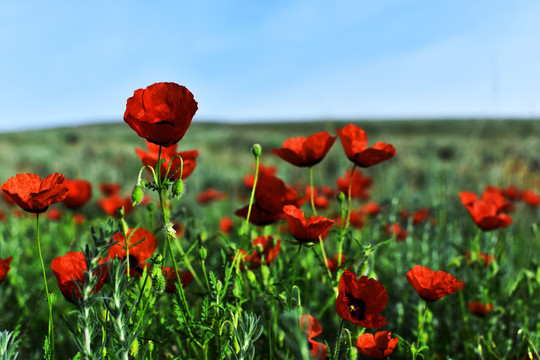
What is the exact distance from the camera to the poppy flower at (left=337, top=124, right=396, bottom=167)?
1.25m

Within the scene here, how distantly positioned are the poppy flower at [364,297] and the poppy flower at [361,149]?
42 cm

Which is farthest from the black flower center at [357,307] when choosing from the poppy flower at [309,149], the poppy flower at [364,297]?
the poppy flower at [309,149]

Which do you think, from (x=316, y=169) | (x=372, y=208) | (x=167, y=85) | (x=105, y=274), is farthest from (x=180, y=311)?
(x=316, y=169)

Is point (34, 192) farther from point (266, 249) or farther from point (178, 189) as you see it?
point (266, 249)

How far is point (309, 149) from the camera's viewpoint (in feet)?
4.17

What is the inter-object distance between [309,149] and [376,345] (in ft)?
1.96

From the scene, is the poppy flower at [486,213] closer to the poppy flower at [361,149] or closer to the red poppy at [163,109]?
the poppy flower at [361,149]

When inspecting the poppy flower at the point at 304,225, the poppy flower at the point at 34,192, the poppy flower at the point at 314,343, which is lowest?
the poppy flower at the point at 314,343

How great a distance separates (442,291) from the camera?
1.07m

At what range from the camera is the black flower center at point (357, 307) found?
1.01 meters

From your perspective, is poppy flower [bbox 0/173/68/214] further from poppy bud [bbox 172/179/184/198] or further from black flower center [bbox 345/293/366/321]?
black flower center [bbox 345/293/366/321]

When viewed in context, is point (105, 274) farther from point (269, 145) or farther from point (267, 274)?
point (269, 145)

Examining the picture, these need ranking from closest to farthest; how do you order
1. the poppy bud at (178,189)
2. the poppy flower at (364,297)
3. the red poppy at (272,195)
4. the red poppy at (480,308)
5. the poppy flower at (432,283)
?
the poppy bud at (178,189) → the poppy flower at (364,297) → the poppy flower at (432,283) → the red poppy at (272,195) → the red poppy at (480,308)

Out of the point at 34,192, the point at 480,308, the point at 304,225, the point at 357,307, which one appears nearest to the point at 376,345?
the point at 357,307
